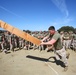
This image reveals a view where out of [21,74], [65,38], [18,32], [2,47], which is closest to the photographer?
[21,74]

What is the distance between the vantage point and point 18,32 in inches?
248

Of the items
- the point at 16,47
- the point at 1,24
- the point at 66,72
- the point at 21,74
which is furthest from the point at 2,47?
the point at 66,72

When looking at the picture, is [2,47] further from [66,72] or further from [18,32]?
[66,72]

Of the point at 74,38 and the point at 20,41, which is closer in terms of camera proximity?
the point at 74,38

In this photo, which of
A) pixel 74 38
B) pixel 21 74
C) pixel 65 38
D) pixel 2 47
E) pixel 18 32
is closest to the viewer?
pixel 21 74

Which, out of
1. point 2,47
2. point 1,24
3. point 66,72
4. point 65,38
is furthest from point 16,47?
point 66,72

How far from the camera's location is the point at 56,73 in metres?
6.01

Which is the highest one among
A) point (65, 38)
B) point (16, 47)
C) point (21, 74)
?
point (65, 38)

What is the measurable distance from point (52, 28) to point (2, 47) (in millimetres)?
7083

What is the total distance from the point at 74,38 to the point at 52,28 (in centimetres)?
761

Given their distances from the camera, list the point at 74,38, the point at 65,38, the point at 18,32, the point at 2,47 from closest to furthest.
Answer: the point at 18,32 < the point at 2,47 < the point at 74,38 < the point at 65,38

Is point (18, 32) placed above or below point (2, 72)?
above

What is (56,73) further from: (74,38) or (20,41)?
(20,41)

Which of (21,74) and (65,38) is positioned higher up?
(65,38)
